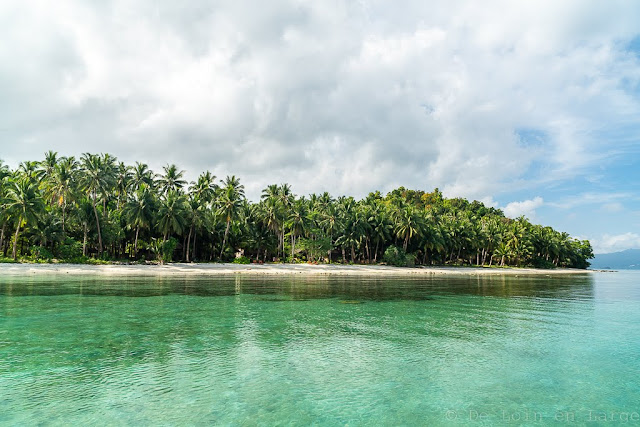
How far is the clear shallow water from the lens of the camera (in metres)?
8.25

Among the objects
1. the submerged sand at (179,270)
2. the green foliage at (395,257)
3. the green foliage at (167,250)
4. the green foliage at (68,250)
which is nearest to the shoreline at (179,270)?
the submerged sand at (179,270)

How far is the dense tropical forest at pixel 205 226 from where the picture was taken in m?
56.5

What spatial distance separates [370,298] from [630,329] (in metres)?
15.1

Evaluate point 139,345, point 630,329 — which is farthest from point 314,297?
point 630,329

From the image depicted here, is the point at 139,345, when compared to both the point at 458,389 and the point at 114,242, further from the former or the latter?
the point at 114,242

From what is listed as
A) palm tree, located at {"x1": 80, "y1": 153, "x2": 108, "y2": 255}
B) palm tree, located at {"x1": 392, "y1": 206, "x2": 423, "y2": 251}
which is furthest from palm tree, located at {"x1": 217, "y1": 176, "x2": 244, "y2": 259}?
palm tree, located at {"x1": 392, "y1": 206, "x2": 423, "y2": 251}

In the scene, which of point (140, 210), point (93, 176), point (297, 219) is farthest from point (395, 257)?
point (93, 176)

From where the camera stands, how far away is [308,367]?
37.3 ft

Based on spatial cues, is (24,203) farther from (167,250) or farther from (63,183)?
(167,250)

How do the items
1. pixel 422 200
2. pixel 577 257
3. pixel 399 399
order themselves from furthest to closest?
pixel 422 200 → pixel 577 257 → pixel 399 399

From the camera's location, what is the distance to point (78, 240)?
64375 mm

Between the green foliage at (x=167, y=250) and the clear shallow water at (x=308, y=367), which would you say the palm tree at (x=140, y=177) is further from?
the clear shallow water at (x=308, y=367)

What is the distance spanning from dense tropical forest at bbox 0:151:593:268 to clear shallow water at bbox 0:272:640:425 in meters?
41.4

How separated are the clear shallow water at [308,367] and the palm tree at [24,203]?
1386 inches
